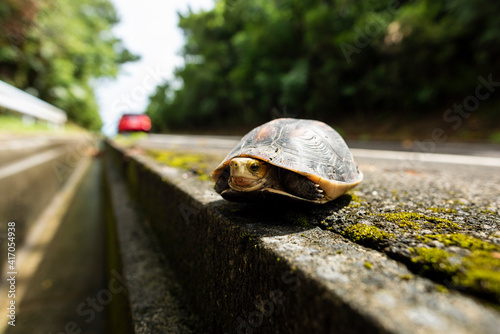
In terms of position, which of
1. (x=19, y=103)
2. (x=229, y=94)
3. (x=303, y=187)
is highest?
(x=229, y=94)

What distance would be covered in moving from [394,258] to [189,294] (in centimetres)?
104

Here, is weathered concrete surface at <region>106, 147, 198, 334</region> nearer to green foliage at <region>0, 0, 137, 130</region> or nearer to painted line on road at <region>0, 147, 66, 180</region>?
painted line on road at <region>0, 147, 66, 180</region>

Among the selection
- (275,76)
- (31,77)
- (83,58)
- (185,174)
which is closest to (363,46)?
(275,76)

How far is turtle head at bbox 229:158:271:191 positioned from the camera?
3.70 ft

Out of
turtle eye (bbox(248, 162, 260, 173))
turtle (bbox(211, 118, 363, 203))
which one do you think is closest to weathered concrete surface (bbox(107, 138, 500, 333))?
turtle (bbox(211, 118, 363, 203))

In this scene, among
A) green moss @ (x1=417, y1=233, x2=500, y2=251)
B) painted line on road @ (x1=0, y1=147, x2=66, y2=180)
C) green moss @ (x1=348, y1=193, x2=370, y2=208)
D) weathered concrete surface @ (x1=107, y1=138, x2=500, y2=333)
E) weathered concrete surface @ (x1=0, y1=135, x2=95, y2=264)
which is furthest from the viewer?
painted line on road @ (x1=0, y1=147, x2=66, y2=180)

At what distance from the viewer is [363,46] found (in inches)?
468

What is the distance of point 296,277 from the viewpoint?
69cm

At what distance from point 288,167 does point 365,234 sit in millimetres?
416

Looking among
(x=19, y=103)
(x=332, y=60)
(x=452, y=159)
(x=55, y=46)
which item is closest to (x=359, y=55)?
(x=332, y=60)

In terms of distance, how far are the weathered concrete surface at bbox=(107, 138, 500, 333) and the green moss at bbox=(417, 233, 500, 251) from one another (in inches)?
7.1

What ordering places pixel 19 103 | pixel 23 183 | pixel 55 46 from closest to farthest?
pixel 23 183 → pixel 19 103 → pixel 55 46

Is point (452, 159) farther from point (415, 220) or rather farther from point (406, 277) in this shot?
point (406, 277)

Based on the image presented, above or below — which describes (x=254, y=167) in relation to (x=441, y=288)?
above
